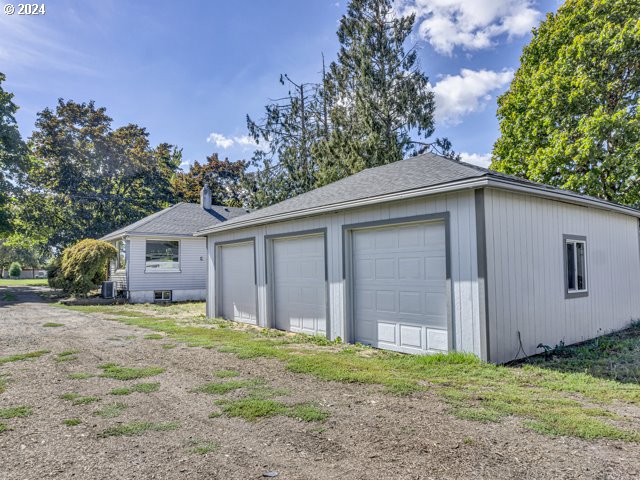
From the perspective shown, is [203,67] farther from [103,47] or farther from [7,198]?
[7,198]

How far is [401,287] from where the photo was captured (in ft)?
22.9

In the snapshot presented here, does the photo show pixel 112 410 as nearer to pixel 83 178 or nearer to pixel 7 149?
pixel 7 149

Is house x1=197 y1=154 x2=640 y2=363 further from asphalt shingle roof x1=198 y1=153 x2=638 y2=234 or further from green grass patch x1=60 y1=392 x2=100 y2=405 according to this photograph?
green grass patch x1=60 y1=392 x2=100 y2=405

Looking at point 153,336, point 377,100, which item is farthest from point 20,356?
point 377,100

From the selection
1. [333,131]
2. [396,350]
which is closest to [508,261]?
[396,350]

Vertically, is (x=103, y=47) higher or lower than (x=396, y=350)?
higher

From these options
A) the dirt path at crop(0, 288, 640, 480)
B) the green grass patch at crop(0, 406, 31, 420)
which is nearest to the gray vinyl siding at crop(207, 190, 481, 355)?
the dirt path at crop(0, 288, 640, 480)

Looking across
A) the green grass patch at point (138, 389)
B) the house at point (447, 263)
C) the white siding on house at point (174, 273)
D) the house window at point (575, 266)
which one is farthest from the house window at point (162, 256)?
the house window at point (575, 266)

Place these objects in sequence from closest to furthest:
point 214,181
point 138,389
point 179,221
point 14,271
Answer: point 138,389 → point 179,221 → point 214,181 → point 14,271

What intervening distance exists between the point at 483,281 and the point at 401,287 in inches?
63.9

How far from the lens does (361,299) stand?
7.66 metres

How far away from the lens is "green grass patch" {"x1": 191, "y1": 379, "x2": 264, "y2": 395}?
15.4 ft

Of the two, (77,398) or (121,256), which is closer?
(77,398)

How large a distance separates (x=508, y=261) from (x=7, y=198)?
1136 inches
